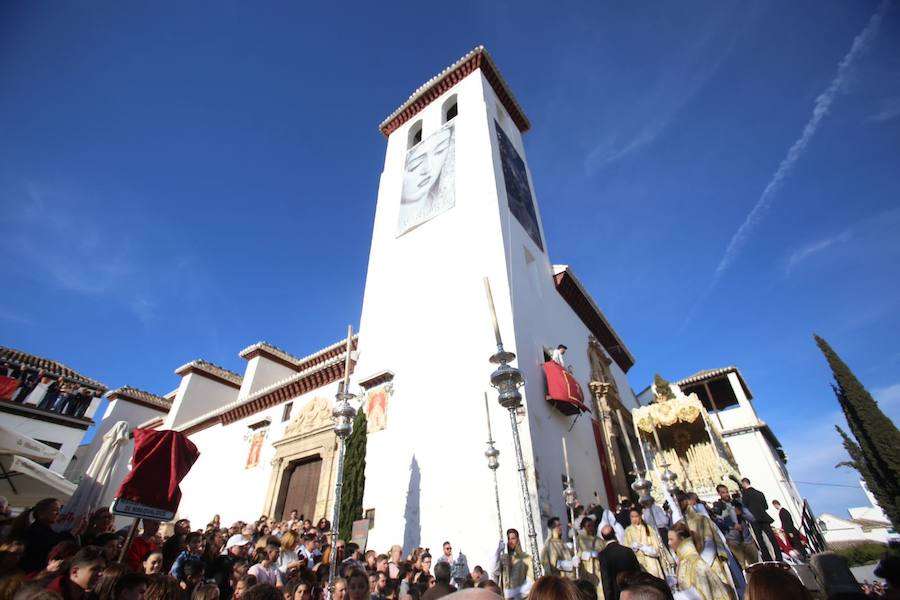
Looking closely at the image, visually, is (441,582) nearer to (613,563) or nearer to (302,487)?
(613,563)

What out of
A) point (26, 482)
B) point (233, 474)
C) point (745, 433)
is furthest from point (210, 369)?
point (745, 433)

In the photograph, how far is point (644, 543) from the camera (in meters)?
6.22

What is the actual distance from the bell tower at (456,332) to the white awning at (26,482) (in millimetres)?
6672

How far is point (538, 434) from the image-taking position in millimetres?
8914

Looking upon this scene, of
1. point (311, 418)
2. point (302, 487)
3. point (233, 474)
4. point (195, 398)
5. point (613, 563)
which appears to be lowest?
point (613, 563)

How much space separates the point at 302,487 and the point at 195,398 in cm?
1287

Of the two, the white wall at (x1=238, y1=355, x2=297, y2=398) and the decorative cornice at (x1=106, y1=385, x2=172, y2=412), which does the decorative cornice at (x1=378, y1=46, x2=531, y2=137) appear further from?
the decorative cornice at (x1=106, y1=385, x2=172, y2=412)

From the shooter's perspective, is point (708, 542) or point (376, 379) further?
point (376, 379)

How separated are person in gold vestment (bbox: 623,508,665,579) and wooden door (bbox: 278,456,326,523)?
8.89 metres

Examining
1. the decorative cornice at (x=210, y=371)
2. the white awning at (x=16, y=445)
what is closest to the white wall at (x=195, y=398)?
the decorative cornice at (x=210, y=371)

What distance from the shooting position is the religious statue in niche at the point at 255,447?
47.4 ft

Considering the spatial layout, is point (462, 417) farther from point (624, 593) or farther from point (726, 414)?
point (726, 414)

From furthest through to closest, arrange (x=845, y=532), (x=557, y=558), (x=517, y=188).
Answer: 1. (x=845, y=532)
2. (x=517, y=188)
3. (x=557, y=558)

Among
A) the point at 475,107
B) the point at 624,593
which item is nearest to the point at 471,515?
the point at 624,593
